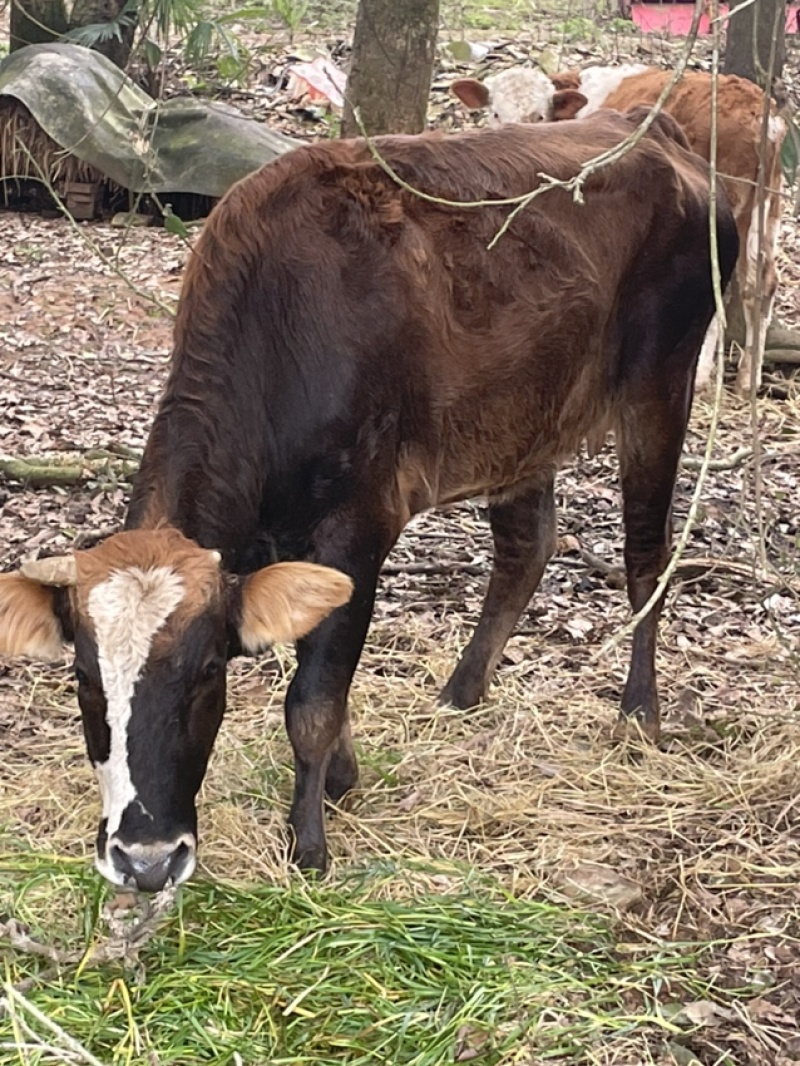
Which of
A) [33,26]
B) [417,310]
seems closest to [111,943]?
[417,310]

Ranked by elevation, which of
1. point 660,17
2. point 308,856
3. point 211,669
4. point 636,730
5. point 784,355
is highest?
point 211,669

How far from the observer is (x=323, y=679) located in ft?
14.0

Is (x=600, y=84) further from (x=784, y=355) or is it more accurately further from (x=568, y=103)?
(x=784, y=355)

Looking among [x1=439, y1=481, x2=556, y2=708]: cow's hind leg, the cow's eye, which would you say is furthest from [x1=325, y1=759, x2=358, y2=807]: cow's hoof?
the cow's eye

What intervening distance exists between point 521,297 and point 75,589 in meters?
1.90

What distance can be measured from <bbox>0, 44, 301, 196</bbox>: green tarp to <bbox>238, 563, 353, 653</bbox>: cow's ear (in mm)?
7563

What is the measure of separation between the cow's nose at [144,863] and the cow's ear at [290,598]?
0.60 meters

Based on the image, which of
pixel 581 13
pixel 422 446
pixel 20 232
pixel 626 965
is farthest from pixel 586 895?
pixel 581 13

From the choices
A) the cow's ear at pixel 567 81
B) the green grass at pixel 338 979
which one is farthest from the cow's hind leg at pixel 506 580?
the cow's ear at pixel 567 81

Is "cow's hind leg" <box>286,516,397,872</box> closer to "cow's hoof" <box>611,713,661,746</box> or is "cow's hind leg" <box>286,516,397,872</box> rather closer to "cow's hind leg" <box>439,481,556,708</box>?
"cow's hind leg" <box>439,481,556,708</box>

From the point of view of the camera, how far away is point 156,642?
3.46 metres

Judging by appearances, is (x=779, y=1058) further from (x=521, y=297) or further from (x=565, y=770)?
(x=521, y=297)

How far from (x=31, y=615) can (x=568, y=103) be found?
8.10m

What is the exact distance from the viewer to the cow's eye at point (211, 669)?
141 inches
